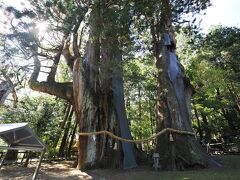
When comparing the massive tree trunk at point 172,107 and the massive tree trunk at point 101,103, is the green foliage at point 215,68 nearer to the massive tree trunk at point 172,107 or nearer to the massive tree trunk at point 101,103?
the massive tree trunk at point 172,107

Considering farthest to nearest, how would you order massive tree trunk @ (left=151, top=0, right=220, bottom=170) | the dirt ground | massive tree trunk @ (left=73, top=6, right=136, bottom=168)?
massive tree trunk @ (left=73, top=6, right=136, bottom=168) → massive tree trunk @ (left=151, top=0, right=220, bottom=170) → the dirt ground

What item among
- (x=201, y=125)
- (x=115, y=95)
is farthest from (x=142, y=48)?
(x=201, y=125)

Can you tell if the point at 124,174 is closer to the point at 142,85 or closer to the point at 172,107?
the point at 172,107

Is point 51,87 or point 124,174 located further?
point 51,87

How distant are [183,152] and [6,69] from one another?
7.17 meters

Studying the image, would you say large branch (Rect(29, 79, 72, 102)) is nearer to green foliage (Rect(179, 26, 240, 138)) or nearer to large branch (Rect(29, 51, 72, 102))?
large branch (Rect(29, 51, 72, 102))

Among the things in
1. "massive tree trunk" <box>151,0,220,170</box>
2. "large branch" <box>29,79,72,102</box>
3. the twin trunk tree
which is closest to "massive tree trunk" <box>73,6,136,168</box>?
the twin trunk tree

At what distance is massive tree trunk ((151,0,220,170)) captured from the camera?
908 cm

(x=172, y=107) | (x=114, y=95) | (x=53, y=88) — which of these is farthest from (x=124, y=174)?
(x=53, y=88)

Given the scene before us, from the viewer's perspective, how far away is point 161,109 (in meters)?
10.3

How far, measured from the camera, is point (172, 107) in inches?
392

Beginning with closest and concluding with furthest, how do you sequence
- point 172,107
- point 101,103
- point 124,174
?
point 124,174
point 172,107
point 101,103

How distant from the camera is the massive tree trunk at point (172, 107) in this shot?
908 centimetres

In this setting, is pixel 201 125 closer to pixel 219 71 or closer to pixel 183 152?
A: pixel 219 71
